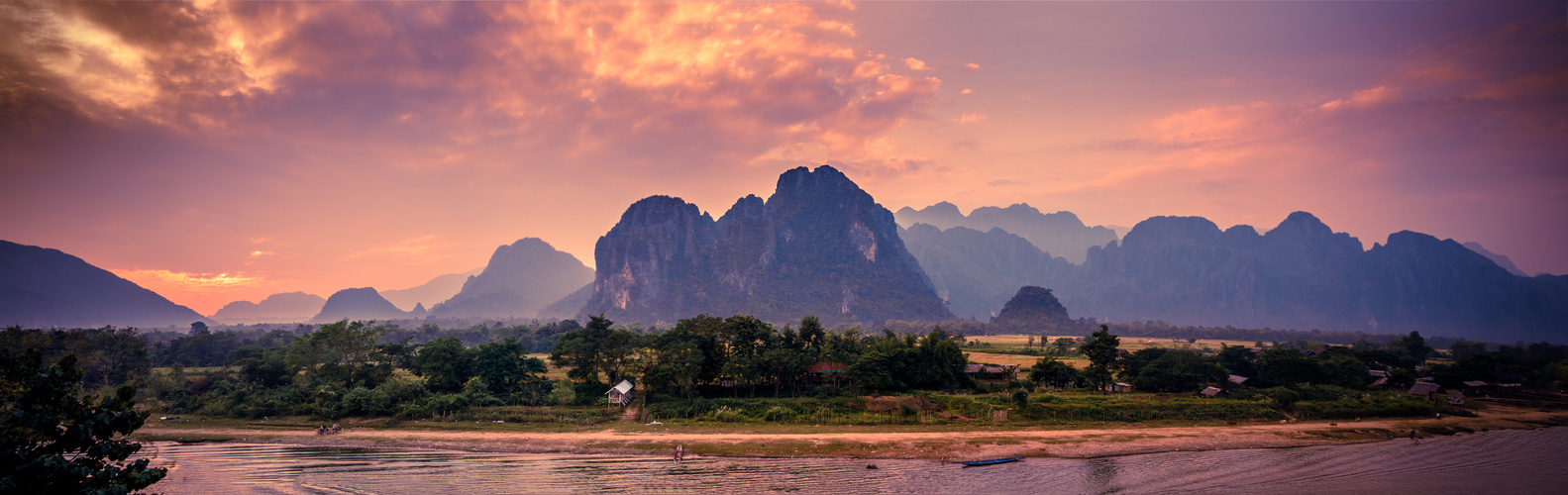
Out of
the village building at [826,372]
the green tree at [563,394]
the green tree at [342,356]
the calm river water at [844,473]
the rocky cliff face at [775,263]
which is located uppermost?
the rocky cliff face at [775,263]

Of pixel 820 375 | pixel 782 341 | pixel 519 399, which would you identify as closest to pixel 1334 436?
pixel 820 375

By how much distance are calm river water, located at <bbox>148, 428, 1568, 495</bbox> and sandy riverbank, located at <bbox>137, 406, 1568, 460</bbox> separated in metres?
1.02

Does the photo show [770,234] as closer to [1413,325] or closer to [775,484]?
[775,484]

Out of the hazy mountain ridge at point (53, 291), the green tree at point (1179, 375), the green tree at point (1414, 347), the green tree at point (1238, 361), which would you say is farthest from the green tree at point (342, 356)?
the hazy mountain ridge at point (53, 291)

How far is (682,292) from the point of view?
599 ft

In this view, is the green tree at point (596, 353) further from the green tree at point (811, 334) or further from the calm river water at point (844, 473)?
the green tree at point (811, 334)

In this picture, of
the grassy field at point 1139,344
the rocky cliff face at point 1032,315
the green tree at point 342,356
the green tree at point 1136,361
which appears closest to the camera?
the green tree at point 342,356

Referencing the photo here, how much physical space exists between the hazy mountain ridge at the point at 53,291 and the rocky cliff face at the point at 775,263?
142 m

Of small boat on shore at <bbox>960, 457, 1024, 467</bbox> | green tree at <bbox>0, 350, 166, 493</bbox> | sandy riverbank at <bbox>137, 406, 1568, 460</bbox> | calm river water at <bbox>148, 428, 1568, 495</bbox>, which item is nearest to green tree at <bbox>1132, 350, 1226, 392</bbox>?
sandy riverbank at <bbox>137, 406, 1568, 460</bbox>

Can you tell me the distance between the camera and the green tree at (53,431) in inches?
400

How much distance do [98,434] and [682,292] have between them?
173473mm

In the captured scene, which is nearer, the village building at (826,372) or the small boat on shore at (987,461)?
the small boat on shore at (987,461)

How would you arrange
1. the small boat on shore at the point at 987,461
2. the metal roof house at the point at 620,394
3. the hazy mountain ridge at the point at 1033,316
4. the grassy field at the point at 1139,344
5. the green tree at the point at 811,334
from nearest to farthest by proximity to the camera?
1. the small boat on shore at the point at 987,461
2. the metal roof house at the point at 620,394
3. the green tree at the point at 811,334
4. the grassy field at the point at 1139,344
5. the hazy mountain ridge at the point at 1033,316

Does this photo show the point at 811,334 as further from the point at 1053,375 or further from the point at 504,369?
the point at 504,369
